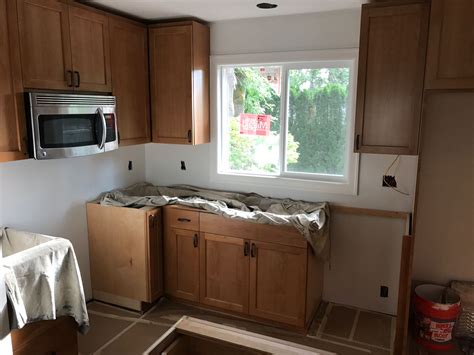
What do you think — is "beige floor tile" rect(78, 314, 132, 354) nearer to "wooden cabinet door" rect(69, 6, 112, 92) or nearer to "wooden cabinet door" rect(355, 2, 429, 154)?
"wooden cabinet door" rect(69, 6, 112, 92)

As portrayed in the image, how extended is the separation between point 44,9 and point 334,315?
297 centimetres

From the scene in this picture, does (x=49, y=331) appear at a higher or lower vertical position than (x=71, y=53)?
lower

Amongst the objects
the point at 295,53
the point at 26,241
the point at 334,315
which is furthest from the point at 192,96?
the point at 334,315

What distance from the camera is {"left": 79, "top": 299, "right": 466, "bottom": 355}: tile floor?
9.00ft

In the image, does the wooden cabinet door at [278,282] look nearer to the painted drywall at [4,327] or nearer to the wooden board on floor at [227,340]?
the wooden board on floor at [227,340]

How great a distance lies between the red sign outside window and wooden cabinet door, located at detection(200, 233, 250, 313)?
3.20 ft

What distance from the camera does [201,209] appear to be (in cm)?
310

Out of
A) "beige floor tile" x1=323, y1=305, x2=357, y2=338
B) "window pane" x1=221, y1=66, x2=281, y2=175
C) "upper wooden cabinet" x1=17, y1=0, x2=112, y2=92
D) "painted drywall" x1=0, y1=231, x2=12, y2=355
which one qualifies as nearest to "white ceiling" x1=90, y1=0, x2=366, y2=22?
"upper wooden cabinet" x1=17, y1=0, x2=112, y2=92

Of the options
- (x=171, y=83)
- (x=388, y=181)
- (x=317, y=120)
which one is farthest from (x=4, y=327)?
(x=388, y=181)

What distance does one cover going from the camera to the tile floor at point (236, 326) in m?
2.74

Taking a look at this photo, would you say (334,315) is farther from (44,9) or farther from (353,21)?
(44,9)

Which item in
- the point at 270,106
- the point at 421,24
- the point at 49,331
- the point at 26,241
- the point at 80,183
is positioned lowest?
the point at 49,331

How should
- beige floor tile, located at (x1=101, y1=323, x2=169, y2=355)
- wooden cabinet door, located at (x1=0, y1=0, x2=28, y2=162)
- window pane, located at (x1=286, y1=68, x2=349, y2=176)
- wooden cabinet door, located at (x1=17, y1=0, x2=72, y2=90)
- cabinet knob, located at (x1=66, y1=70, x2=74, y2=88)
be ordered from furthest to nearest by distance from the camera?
window pane, located at (x1=286, y1=68, x2=349, y2=176) < beige floor tile, located at (x1=101, y1=323, x2=169, y2=355) < cabinet knob, located at (x1=66, y1=70, x2=74, y2=88) < wooden cabinet door, located at (x1=17, y1=0, x2=72, y2=90) < wooden cabinet door, located at (x1=0, y1=0, x2=28, y2=162)

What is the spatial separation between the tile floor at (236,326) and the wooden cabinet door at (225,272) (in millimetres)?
141
